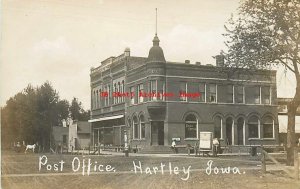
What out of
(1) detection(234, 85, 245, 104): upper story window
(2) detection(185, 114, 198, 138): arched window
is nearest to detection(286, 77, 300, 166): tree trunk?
(1) detection(234, 85, 245, 104): upper story window

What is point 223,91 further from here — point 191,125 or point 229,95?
point 229,95

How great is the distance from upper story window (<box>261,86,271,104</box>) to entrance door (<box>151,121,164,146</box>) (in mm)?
7113

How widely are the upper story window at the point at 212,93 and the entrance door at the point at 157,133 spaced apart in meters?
3.22

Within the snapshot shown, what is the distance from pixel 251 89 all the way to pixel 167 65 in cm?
562

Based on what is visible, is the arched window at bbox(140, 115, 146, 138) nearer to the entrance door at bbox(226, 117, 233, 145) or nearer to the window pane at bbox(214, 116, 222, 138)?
the window pane at bbox(214, 116, 222, 138)

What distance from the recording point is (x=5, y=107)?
11531 millimetres

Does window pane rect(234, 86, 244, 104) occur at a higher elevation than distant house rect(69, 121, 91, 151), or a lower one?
higher

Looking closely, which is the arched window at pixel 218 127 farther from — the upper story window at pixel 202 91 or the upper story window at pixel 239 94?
the upper story window at pixel 239 94

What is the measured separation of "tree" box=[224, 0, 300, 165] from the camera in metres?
14.8

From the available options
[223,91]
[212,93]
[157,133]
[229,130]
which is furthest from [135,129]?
[212,93]

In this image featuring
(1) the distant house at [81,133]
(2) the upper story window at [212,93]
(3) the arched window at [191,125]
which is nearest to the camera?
(2) the upper story window at [212,93]

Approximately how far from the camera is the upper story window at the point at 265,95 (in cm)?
1794
